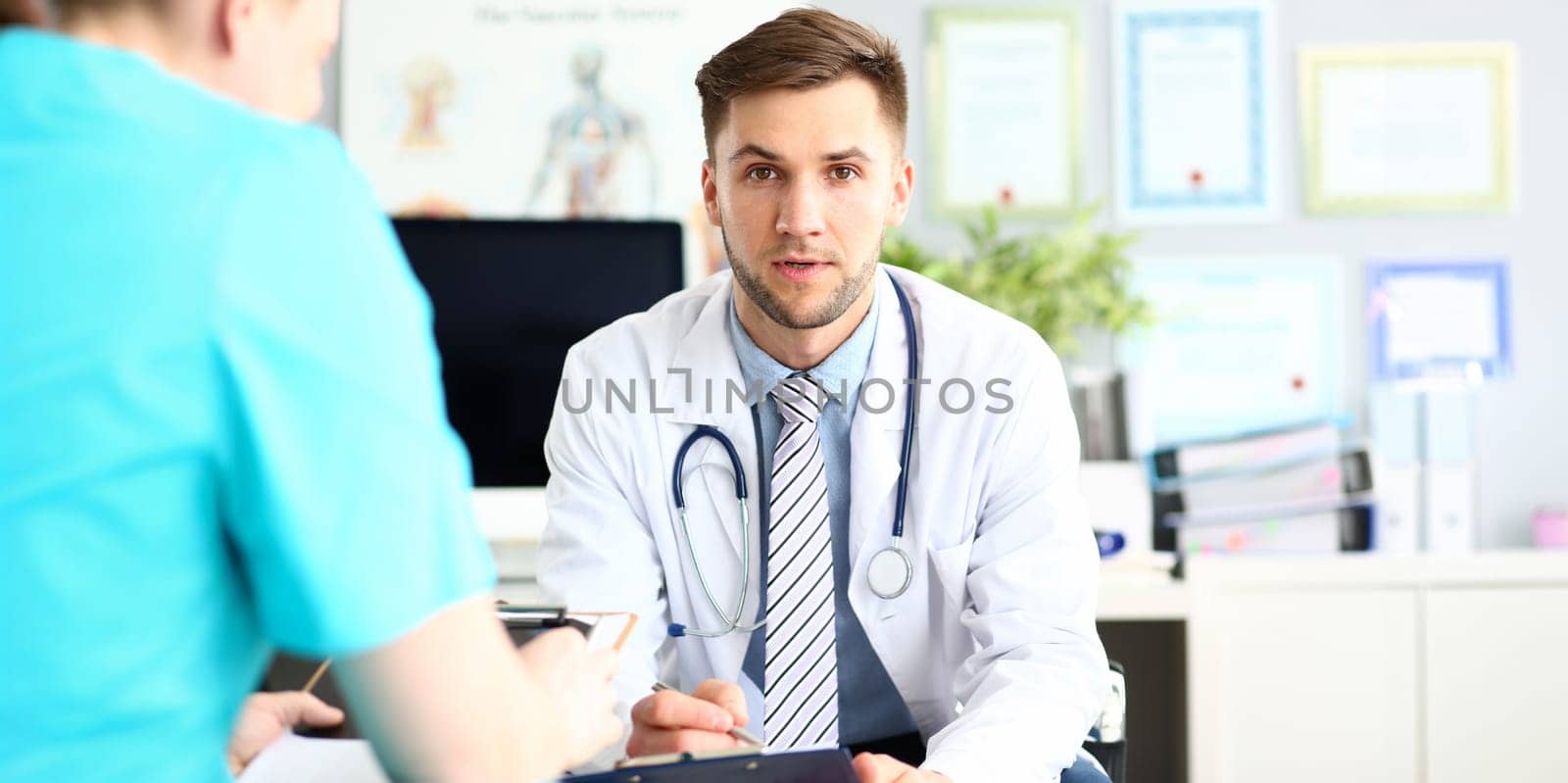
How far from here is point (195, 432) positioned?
492 mm

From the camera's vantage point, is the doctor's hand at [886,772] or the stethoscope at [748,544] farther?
the stethoscope at [748,544]

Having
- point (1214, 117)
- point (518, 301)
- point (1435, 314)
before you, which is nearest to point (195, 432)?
point (518, 301)

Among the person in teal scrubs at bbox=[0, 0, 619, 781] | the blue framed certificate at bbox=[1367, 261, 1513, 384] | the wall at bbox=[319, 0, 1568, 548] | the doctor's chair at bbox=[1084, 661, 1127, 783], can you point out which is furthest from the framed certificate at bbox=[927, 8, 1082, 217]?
the person in teal scrubs at bbox=[0, 0, 619, 781]

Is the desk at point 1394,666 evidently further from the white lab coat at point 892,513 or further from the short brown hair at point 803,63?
the short brown hair at point 803,63

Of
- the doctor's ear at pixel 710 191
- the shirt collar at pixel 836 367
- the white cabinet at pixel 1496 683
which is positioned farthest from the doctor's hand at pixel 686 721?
the white cabinet at pixel 1496 683

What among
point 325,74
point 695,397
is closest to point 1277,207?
point 695,397

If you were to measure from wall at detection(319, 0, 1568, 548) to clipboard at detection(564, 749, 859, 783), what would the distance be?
2113mm

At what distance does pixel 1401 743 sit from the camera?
1.85 m

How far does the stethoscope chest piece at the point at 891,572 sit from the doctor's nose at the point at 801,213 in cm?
36

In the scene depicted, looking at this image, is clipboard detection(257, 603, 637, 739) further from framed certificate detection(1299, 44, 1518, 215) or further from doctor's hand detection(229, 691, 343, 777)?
framed certificate detection(1299, 44, 1518, 215)

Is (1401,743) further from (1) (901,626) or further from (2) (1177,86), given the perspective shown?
(2) (1177,86)

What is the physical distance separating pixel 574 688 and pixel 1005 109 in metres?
2.40

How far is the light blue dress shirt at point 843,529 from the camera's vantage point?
143 cm

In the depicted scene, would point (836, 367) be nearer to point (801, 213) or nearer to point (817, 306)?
point (817, 306)
